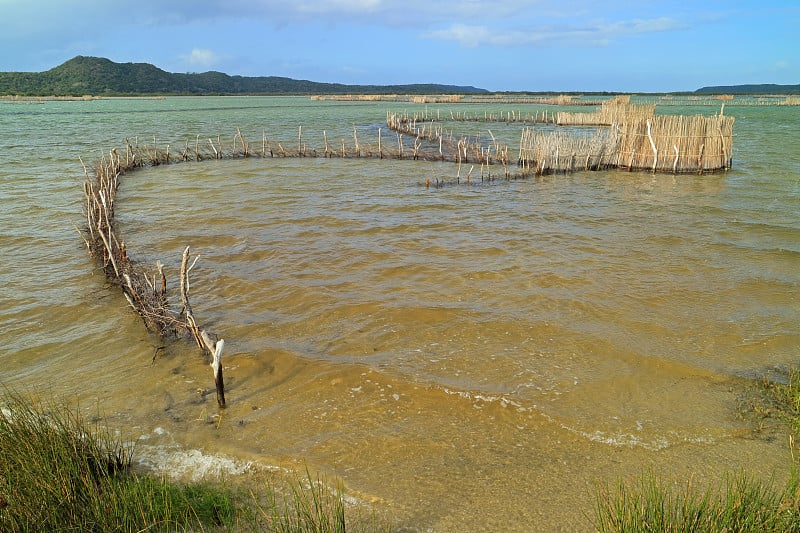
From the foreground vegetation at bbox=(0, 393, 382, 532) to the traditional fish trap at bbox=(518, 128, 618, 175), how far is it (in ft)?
51.3

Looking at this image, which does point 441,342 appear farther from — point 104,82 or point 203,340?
point 104,82

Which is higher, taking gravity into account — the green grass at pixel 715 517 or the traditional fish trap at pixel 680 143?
the traditional fish trap at pixel 680 143

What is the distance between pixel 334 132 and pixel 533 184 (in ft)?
66.5

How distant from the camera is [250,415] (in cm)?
461

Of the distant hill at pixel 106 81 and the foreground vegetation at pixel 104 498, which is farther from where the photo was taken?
the distant hill at pixel 106 81

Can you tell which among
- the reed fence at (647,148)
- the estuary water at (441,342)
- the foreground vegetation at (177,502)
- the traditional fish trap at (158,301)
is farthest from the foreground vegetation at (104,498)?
the reed fence at (647,148)

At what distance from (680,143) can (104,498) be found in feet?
60.2

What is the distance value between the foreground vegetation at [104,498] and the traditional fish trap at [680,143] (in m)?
16.8

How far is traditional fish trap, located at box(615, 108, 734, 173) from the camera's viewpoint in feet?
52.6

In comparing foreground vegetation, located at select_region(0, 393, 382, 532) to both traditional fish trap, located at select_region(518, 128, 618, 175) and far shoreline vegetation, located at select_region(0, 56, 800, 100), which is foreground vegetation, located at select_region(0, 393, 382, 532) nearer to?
traditional fish trap, located at select_region(518, 128, 618, 175)


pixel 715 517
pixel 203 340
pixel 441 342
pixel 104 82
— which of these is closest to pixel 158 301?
pixel 203 340

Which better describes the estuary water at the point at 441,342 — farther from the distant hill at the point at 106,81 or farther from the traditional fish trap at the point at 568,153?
the distant hill at the point at 106,81

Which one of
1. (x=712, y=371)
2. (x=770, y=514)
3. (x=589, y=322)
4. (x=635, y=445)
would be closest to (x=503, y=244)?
(x=589, y=322)

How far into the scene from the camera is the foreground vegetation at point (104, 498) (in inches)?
110
